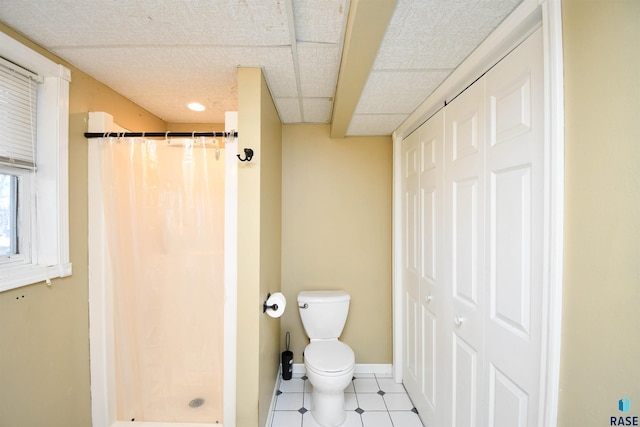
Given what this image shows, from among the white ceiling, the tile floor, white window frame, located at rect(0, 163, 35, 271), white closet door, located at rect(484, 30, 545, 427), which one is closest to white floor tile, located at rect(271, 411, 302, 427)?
the tile floor

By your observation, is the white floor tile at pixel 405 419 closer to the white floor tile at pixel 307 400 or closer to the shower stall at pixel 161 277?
the white floor tile at pixel 307 400

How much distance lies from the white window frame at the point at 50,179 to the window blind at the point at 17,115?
4 cm

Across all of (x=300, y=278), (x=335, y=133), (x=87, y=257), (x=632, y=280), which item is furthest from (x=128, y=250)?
(x=632, y=280)

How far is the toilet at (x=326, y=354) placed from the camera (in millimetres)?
1631

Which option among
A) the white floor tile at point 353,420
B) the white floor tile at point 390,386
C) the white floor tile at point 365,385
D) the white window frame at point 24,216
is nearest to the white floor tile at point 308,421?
the white floor tile at point 353,420

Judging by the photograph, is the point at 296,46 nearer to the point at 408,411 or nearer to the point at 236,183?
the point at 236,183

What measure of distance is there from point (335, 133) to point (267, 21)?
46.1 inches

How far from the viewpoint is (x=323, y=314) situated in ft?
6.77

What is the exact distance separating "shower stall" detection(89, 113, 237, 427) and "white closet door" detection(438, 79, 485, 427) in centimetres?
127

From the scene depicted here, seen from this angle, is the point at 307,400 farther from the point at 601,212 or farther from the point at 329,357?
the point at 601,212

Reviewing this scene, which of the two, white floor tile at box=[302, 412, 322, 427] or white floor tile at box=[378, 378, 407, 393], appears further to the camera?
white floor tile at box=[378, 378, 407, 393]

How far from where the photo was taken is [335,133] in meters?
2.13

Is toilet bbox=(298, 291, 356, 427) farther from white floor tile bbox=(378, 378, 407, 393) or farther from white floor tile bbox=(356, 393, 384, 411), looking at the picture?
white floor tile bbox=(378, 378, 407, 393)

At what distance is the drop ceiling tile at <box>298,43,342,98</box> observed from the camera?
1193 millimetres
